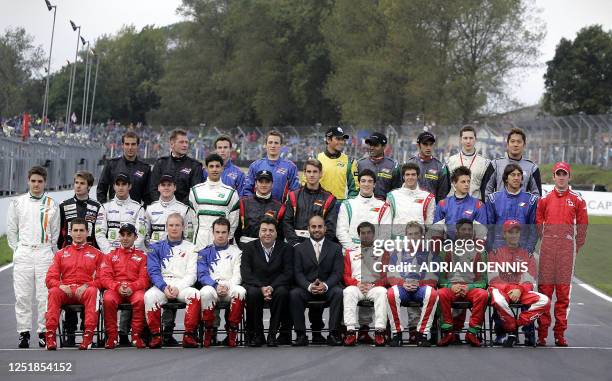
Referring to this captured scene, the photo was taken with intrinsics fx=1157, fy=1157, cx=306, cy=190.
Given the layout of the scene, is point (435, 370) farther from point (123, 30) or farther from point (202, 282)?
point (123, 30)

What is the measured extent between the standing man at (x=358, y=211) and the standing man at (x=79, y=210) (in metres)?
2.83

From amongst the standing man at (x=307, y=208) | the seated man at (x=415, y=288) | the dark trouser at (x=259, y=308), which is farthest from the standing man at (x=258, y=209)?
the seated man at (x=415, y=288)

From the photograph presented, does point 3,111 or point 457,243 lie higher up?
point 3,111

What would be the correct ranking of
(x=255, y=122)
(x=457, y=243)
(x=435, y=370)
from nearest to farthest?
(x=435, y=370) < (x=457, y=243) < (x=255, y=122)

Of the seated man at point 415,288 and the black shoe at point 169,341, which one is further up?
the seated man at point 415,288

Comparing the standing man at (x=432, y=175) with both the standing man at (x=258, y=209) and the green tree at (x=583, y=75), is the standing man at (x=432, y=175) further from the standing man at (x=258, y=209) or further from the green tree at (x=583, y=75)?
the green tree at (x=583, y=75)

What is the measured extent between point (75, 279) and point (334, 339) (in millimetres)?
2903

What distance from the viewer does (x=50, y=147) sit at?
3947 centimetres

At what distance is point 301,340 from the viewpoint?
12.6 meters

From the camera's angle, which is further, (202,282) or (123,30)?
(123,30)

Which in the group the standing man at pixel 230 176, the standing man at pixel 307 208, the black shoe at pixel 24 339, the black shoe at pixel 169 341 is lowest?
the black shoe at pixel 24 339

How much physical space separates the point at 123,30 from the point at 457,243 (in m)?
143

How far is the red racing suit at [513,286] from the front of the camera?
12555 millimetres

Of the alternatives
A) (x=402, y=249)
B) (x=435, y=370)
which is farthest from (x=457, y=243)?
(x=435, y=370)
